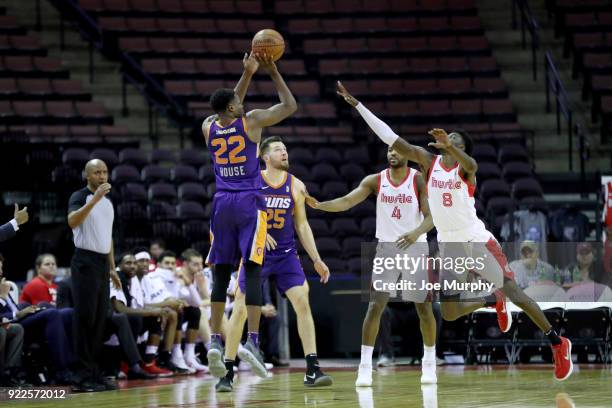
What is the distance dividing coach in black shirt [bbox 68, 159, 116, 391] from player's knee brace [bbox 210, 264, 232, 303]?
148 cm

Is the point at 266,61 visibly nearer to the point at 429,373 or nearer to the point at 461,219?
the point at 461,219

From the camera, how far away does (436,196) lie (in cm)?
855

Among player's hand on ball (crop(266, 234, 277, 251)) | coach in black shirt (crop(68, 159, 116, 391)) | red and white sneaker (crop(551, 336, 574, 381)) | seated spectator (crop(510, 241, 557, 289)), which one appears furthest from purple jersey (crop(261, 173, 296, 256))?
seated spectator (crop(510, 241, 557, 289))

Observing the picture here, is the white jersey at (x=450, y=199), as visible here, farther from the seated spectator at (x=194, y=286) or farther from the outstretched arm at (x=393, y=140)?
the seated spectator at (x=194, y=286)

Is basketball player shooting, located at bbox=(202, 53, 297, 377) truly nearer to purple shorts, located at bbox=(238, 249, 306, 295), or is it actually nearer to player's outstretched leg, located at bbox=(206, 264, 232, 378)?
player's outstretched leg, located at bbox=(206, 264, 232, 378)

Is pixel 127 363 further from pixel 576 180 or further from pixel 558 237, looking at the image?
pixel 576 180

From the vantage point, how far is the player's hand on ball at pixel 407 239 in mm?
8547

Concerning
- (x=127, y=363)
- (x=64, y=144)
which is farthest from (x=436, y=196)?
(x=64, y=144)

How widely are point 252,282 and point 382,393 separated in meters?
1.27

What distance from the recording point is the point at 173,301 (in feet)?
38.1

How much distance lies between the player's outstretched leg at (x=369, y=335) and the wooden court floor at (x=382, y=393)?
127mm

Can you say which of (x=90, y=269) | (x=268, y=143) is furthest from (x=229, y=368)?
(x=268, y=143)

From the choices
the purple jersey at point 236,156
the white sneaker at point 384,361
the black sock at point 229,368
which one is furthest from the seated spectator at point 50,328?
the white sneaker at point 384,361

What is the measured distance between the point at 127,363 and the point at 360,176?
670cm
